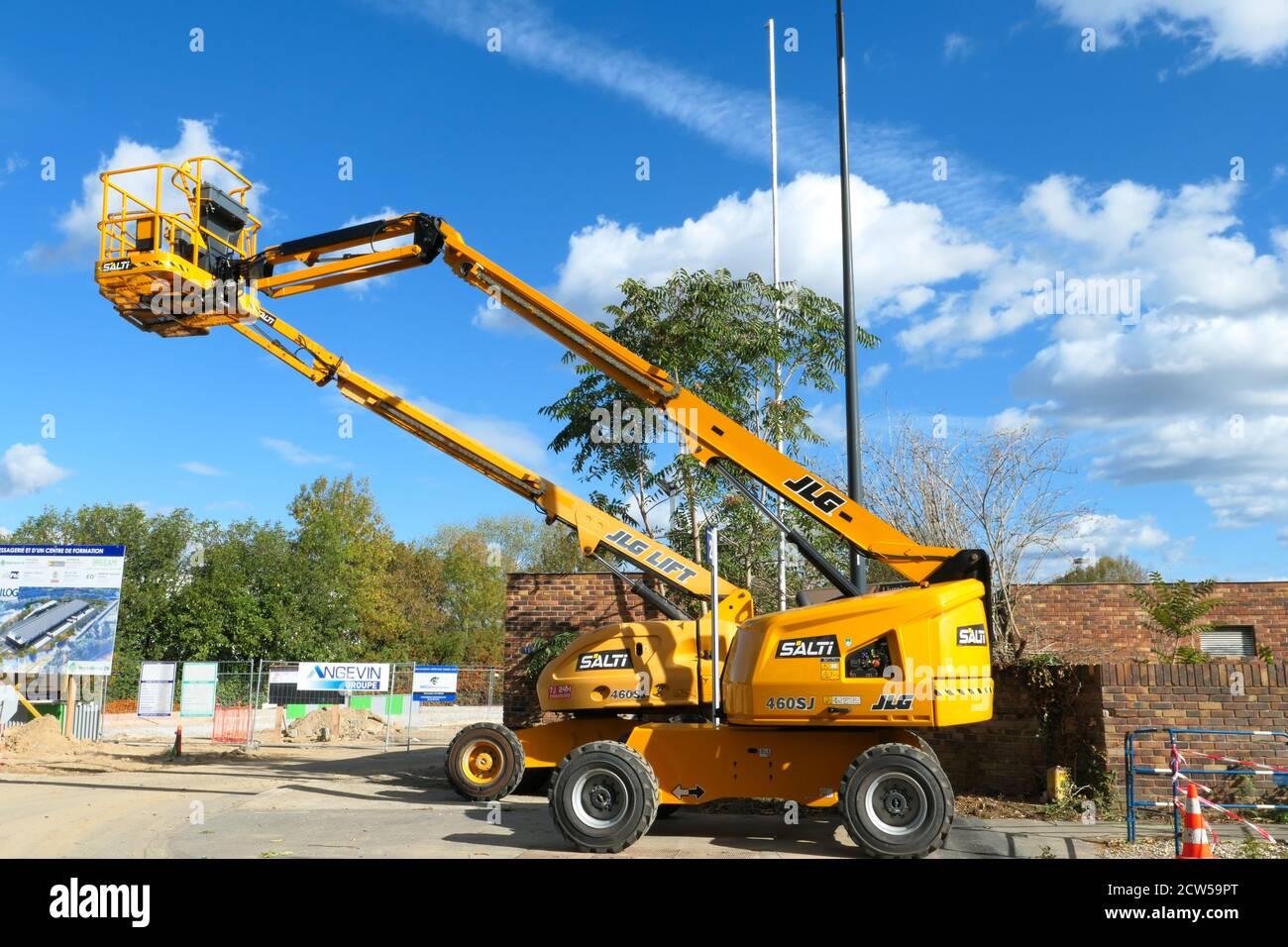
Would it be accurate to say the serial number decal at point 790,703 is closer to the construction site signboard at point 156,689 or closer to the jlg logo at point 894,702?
the jlg logo at point 894,702

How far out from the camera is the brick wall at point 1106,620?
24.0 m

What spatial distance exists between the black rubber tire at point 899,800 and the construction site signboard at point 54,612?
21495 mm

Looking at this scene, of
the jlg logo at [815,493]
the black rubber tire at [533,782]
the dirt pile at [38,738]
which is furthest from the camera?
the dirt pile at [38,738]

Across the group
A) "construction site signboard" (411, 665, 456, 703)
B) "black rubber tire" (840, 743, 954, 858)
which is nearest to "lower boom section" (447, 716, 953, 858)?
"black rubber tire" (840, 743, 954, 858)

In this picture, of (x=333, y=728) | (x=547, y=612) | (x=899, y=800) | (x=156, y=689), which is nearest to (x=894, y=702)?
(x=899, y=800)

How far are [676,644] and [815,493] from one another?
2819 mm

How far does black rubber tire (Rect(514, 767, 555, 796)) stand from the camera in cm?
1484

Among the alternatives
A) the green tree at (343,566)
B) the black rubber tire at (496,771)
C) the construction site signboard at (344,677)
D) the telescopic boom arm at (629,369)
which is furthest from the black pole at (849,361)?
the green tree at (343,566)

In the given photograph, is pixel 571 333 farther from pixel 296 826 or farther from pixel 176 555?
pixel 176 555

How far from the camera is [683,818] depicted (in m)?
13.3

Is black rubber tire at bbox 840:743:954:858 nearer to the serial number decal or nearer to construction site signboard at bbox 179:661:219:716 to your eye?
the serial number decal

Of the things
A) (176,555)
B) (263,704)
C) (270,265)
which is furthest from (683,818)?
(176,555)

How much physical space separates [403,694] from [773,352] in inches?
→ 742

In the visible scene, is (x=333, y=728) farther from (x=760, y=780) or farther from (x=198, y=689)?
(x=760, y=780)
